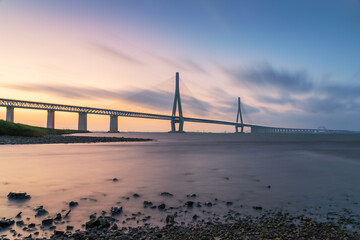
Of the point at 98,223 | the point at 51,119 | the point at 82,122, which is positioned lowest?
the point at 98,223

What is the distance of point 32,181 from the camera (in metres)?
10.1

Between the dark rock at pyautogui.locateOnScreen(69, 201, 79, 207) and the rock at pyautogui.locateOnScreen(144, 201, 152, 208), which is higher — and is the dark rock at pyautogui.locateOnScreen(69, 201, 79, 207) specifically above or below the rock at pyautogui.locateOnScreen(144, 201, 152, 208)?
above

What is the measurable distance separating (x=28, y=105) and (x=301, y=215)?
13694 cm

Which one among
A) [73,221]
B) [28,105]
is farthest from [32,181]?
[28,105]

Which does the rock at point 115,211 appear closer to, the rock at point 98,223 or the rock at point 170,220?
the rock at point 98,223

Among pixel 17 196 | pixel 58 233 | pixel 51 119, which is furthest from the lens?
pixel 51 119

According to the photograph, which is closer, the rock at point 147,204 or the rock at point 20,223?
the rock at point 20,223

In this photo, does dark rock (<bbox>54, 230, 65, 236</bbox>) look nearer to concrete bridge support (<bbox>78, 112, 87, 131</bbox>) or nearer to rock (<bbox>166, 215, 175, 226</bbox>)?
rock (<bbox>166, 215, 175, 226</bbox>)

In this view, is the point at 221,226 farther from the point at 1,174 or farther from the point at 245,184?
the point at 1,174

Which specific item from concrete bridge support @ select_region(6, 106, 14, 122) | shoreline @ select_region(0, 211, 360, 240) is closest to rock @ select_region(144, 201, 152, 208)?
shoreline @ select_region(0, 211, 360, 240)

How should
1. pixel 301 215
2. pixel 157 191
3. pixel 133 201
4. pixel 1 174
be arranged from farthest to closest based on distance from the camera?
pixel 1 174, pixel 157 191, pixel 133 201, pixel 301 215

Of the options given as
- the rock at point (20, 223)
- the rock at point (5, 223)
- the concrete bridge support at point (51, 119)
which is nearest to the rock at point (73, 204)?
the rock at point (20, 223)

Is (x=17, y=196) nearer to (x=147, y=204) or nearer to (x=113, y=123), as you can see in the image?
(x=147, y=204)

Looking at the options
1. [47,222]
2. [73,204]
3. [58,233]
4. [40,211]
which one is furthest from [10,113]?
[58,233]
